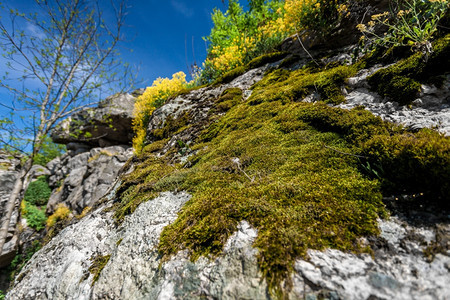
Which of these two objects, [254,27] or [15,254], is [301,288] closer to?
[254,27]

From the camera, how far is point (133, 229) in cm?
231

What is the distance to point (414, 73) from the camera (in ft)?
8.36

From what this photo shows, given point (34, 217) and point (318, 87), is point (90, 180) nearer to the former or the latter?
point (34, 217)

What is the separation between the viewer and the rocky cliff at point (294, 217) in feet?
3.64

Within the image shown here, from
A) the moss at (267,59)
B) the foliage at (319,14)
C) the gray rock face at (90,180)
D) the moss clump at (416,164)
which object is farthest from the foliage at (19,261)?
the foliage at (319,14)

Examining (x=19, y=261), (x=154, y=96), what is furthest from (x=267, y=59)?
(x=19, y=261)

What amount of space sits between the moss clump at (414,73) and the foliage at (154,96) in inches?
320

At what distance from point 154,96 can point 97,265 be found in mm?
8579

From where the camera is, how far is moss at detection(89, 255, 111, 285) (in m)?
2.11

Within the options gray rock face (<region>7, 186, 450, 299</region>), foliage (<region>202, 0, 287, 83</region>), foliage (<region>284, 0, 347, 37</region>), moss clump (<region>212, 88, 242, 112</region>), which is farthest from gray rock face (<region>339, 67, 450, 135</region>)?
foliage (<region>202, 0, 287, 83</region>)

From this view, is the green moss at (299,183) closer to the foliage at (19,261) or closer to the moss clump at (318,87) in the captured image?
the moss clump at (318,87)

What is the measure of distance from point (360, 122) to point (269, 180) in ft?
4.91

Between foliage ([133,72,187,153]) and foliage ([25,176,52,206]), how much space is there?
15156 millimetres

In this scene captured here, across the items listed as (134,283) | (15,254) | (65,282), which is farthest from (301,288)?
(15,254)
